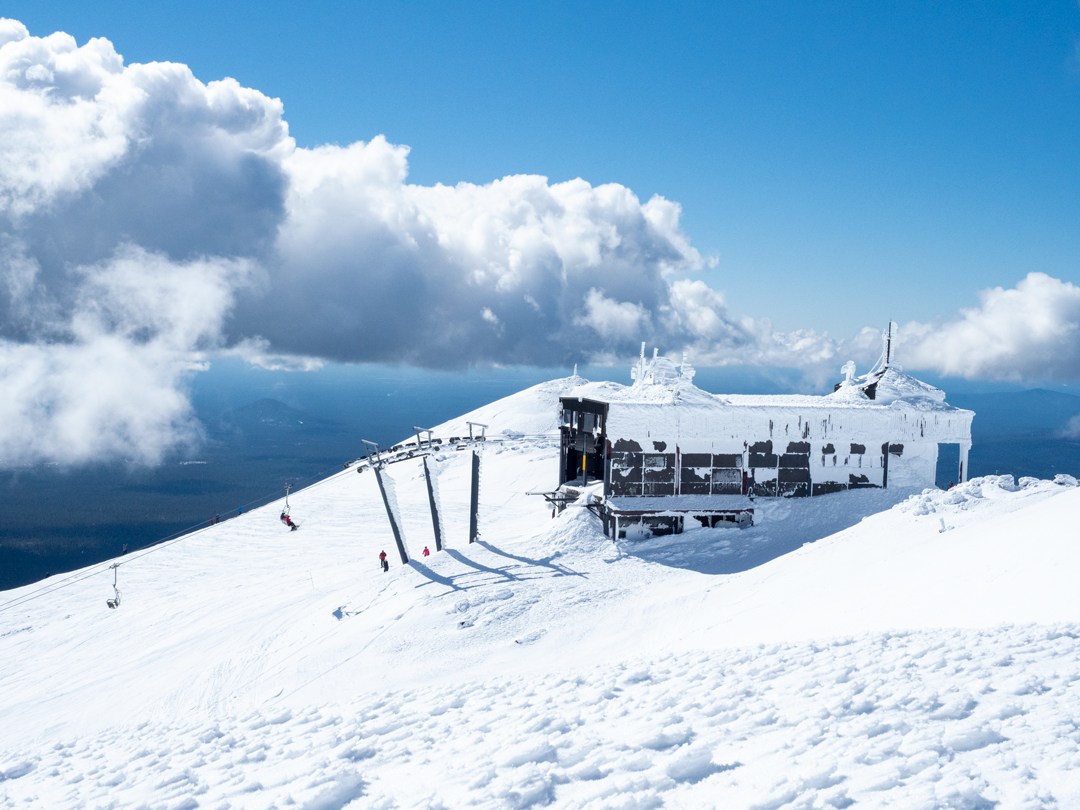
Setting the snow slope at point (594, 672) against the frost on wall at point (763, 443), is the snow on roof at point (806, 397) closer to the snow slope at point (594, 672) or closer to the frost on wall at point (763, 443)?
the frost on wall at point (763, 443)

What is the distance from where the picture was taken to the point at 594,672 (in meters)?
15.6

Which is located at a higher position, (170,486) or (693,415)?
(693,415)

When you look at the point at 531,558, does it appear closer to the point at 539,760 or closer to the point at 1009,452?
the point at 539,760

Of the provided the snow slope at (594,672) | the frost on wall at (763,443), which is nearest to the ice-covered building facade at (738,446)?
the frost on wall at (763,443)

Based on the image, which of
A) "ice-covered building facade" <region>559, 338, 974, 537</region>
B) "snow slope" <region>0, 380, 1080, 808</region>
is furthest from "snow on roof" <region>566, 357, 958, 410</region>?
"snow slope" <region>0, 380, 1080, 808</region>

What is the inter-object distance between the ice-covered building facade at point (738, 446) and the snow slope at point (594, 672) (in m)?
1.74

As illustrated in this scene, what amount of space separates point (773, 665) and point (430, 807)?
7283 mm

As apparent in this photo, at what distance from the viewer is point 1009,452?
175 metres

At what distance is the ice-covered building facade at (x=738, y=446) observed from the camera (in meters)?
38.8

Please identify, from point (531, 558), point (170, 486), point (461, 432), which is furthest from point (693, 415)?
point (170, 486)

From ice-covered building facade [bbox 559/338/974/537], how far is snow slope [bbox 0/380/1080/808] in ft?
5.70

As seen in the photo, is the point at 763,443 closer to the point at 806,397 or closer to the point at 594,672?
the point at 806,397

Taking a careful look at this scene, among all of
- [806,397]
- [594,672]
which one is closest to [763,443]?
[806,397]

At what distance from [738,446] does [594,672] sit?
26753 mm
